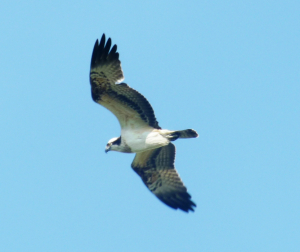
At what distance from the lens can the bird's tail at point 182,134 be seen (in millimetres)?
14961

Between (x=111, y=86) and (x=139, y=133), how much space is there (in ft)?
5.03

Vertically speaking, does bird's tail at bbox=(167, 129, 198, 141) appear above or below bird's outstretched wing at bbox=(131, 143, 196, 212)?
above

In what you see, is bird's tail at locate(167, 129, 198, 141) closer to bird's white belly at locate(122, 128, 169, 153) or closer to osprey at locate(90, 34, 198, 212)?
osprey at locate(90, 34, 198, 212)

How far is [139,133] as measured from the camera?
595 inches

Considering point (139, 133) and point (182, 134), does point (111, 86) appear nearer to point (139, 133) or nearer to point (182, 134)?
point (139, 133)

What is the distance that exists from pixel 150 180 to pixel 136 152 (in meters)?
1.48

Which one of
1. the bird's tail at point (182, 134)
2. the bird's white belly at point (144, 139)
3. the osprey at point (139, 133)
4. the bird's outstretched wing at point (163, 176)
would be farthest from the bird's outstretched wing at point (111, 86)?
the bird's outstretched wing at point (163, 176)

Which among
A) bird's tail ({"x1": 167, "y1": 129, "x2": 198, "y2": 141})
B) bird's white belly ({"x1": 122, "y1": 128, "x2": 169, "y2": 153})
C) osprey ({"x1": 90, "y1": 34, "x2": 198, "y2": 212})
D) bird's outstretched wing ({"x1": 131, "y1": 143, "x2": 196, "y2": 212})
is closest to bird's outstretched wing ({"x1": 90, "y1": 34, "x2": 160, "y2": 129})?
osprey ({"x1": 90, "y1": 34, "x2": 198, "y2": 212})

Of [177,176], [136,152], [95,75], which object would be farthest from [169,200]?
[95,75]

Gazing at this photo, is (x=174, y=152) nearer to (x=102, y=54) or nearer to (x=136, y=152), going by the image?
(x=136, y=152)

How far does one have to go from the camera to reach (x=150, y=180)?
1658 cm

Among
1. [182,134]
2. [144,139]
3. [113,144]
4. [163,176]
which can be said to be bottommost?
[113,144]

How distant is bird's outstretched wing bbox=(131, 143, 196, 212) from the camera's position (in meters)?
16.3

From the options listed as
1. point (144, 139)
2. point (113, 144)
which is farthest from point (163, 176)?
point (113, 144)
